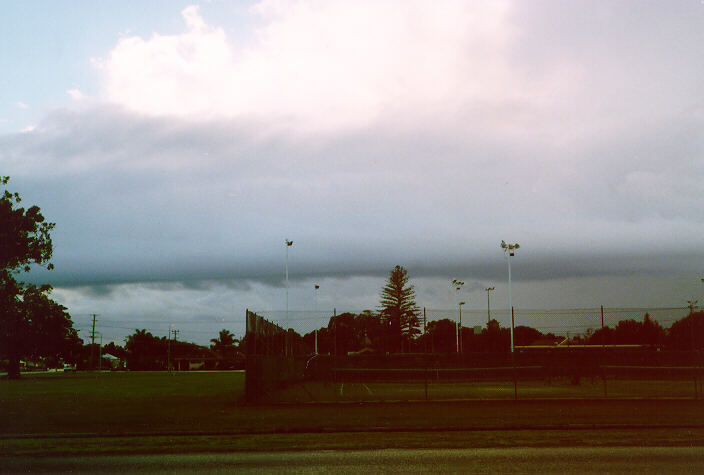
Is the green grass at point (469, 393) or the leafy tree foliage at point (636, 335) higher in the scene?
the leafy tree foliage at point (636, 335)

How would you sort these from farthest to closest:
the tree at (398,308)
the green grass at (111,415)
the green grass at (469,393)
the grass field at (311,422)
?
the tree at (398,308) → the green grass at (469,393) → the green grass at (111,415) → the grass field at (311,422)

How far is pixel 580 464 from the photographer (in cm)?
989

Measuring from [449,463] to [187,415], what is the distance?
10.2 m

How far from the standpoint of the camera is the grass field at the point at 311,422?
12617 millimetres

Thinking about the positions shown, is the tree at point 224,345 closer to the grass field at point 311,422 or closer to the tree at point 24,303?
the tree at point 24,303

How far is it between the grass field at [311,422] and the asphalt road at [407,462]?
1034 mm

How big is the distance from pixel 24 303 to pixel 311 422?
51098 mm

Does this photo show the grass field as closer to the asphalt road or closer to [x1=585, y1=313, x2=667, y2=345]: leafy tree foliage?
the asphalt road

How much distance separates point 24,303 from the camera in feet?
191

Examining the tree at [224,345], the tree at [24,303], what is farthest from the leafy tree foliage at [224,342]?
the tree at [24,303]

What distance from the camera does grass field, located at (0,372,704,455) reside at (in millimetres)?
12617

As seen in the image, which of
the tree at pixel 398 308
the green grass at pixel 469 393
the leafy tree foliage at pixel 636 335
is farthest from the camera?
the tree at pixel 398 308

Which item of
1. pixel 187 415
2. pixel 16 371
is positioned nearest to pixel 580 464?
pixel 187 415

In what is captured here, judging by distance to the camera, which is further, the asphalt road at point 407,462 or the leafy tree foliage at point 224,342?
the leafy tree foliage at point 224,342
